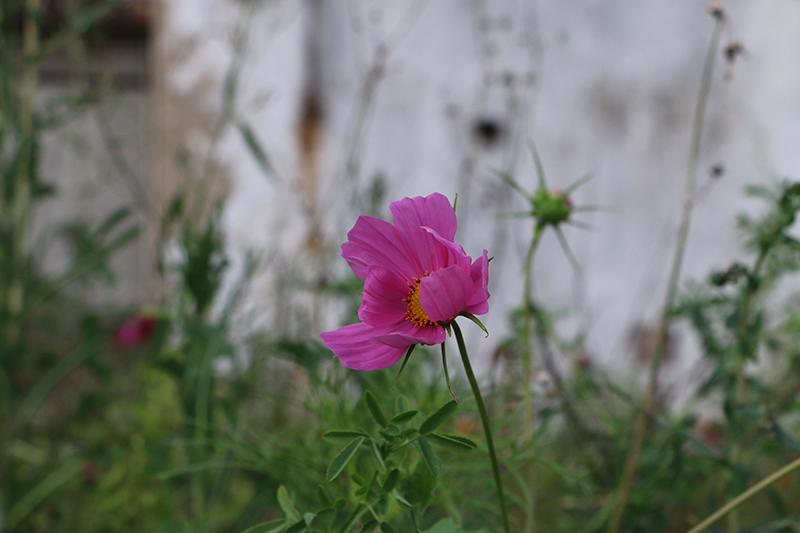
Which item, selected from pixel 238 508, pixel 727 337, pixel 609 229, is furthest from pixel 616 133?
pixel 238 508

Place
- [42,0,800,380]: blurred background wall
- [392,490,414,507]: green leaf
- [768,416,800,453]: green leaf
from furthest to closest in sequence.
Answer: [42,0,800,380]: blurred background wall → [768,416,800,453]: green leaf → [392,490,414,507]: green leaf

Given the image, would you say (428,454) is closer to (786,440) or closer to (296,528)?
(296,528)

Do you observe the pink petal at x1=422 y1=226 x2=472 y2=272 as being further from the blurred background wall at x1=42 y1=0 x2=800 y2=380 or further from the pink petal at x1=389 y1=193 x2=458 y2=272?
the blurred background wall at x1=42 y1=0 x2=800 y2=380

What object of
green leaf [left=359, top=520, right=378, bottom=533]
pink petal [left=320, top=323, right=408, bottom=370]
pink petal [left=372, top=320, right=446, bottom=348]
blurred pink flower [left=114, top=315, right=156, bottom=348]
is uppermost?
pink petal [left=372, top=320, right=446, bottom=348]

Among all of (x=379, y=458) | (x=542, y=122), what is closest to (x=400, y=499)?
(x=379, y=458)

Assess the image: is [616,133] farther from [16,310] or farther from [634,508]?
[16,310]

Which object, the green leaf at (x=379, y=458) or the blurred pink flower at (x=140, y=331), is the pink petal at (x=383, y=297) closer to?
the green leaf at (x=379, y=458)

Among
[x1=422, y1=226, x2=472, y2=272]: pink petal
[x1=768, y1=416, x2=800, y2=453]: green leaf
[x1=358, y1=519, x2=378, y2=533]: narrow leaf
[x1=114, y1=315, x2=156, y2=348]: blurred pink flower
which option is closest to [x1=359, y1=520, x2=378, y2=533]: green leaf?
[x1=358, y1=519, x2=378, y2=533]: narrow leaf
